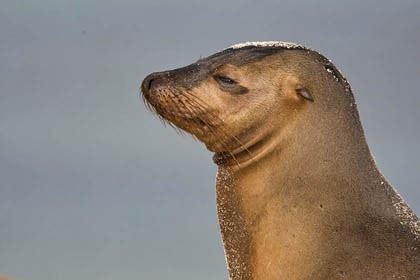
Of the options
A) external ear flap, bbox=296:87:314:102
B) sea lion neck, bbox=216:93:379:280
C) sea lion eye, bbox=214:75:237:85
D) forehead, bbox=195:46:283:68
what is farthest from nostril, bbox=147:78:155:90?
external ear flap, bbox=296:87:314:102

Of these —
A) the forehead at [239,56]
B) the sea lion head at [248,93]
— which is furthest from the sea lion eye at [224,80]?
the forehead at [239,56]

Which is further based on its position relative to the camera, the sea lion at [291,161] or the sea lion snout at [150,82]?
the sea lion snout at [150,82]

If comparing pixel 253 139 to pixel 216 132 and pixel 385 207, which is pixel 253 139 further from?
pixel 385 207

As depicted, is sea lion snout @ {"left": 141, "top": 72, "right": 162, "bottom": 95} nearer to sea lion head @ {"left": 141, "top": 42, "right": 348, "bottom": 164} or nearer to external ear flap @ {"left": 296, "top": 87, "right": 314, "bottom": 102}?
sea lion head @ {"left": 141, "top": 42, "right": 348, "bottom": 164}

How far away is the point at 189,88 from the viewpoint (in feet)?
40.1

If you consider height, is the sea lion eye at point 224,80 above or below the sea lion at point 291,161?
above

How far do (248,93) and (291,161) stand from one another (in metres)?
0.67

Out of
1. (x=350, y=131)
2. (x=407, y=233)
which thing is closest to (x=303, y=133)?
(x=350, y=131)

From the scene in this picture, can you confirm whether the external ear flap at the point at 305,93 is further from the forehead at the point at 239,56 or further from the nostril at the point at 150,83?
the nostril at the point at 150,83

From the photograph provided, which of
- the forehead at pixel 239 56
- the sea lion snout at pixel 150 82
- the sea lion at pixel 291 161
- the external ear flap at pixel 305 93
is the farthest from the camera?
the sea lion snout at pixel 150 82

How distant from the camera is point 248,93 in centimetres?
1219

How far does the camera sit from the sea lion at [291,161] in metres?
12.0

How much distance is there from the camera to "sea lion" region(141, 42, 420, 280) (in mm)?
11961

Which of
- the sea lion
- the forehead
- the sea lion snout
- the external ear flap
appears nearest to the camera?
the sea lion
